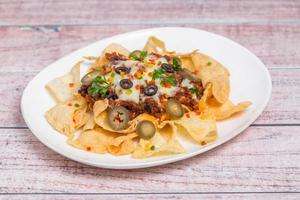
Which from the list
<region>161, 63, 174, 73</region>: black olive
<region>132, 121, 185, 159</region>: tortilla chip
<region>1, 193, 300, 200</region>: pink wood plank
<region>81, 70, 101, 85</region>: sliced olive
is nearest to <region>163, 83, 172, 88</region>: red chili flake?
<region>161, 63, 174, 73</region>: black olive

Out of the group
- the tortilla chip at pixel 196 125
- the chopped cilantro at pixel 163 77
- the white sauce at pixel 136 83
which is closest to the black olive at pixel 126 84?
the white sauce at pixel 136 83

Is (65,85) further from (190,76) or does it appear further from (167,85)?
(190,76)

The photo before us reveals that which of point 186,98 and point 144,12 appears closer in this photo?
point 186,98

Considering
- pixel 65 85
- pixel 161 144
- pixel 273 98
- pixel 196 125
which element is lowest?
pixel 65 85

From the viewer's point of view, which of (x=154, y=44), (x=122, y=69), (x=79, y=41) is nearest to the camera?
(x=122, y=69)

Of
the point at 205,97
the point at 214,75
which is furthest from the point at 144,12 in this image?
the point at 205,97

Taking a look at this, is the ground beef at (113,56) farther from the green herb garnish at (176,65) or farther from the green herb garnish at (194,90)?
the green herb garnish at (194,90)

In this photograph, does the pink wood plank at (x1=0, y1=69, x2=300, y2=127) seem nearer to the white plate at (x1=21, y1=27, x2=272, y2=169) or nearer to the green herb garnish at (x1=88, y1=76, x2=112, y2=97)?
the white plate at (x1=21, y1=27, x2=272, y2=169)

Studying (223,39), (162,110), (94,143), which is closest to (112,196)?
(94,143)
